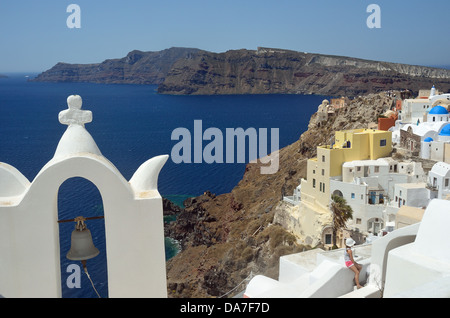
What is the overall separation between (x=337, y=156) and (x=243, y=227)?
15.6 meters

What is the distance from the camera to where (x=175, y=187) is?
5612 cm

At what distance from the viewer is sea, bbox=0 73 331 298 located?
127ft

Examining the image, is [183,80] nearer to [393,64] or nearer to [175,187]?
[393,64]

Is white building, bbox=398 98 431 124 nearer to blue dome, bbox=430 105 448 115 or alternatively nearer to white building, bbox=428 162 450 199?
blue dome, bbox=430 105 448 115

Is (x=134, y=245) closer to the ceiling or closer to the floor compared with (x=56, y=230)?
closer to the floor

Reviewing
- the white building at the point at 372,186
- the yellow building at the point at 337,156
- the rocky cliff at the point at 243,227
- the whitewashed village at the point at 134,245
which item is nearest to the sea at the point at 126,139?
the rocky cliff at the point at 243,227

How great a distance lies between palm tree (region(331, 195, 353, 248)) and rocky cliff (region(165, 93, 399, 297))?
9.57 feet

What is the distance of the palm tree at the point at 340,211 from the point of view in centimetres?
2573

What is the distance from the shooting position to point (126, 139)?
82.3 metres

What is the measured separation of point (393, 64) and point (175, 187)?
5300 inches

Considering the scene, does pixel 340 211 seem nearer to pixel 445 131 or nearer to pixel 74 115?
pixel 445 131

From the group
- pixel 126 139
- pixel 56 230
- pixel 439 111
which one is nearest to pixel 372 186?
pixel 439 111

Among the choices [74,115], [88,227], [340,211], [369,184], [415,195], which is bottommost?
[88,227]

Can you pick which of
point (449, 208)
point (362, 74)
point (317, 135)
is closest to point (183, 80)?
point (362, 74)
